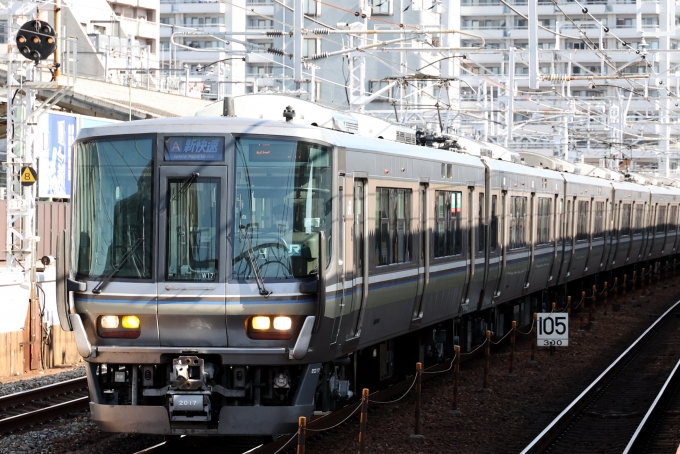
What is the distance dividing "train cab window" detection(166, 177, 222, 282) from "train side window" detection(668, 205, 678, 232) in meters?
32.7

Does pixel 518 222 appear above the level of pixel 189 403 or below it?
above

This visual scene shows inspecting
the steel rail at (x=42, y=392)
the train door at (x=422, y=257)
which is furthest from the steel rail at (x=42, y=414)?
the train door at (x=422, y=257)

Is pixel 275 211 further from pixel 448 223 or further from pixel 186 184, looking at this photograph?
pixel 448 223

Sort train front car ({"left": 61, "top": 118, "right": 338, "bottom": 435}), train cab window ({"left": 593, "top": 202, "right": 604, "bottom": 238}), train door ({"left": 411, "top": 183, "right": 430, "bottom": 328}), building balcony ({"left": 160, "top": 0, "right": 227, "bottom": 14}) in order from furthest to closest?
building balcony ({"left": 160, "top": 0, "right": 227, "bottom": 14}), train cab window ({"left": 593, "top": 202, "right": 604, "bottom": 238}), train door ({"left": 411, "top": 183, "right": 430, "bottom": 328}), train front car ({"left": 61, "top": 118, "right": 338, "bottom": 435})

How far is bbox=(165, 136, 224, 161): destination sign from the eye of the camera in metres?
8.95

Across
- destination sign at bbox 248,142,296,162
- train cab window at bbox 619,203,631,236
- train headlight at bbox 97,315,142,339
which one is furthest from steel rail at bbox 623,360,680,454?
train cab window at bbox 619,203,631,236

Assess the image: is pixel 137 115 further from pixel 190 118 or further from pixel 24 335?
pixel 190 118

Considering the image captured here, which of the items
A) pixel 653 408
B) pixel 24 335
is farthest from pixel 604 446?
pixel 24 335

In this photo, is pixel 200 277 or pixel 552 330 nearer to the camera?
pixel 200 277

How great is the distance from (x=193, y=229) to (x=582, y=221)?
1620cm

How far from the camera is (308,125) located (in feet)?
30.7

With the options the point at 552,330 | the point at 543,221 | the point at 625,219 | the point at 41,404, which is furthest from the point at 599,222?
the point at 41,404

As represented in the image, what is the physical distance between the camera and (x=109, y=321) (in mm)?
8984

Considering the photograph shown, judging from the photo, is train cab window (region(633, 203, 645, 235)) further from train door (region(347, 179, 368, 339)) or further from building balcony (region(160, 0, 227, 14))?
building balcony (region(160, 0, 227, 14))
